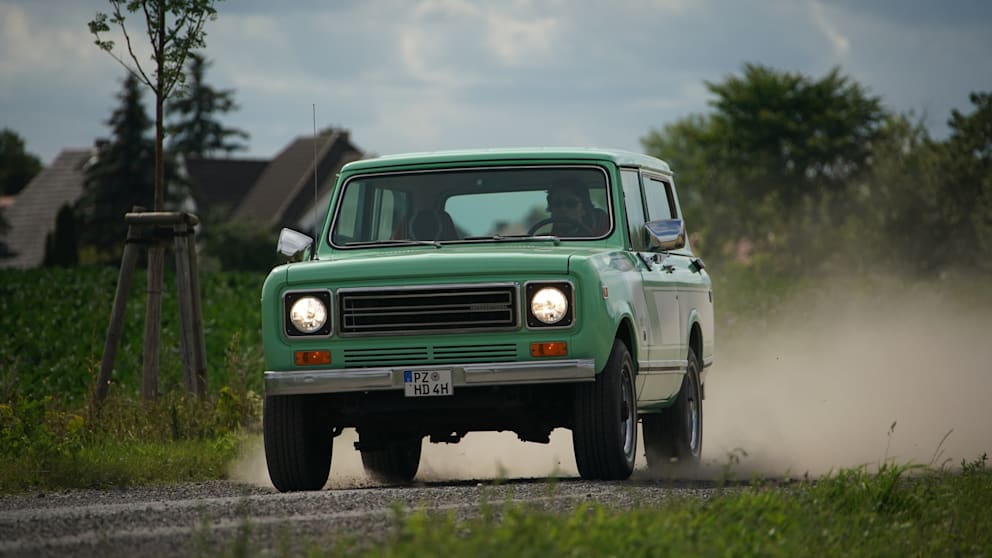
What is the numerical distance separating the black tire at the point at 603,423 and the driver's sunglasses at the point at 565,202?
1220 millimetres

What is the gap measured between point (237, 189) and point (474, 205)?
7840 centimetres

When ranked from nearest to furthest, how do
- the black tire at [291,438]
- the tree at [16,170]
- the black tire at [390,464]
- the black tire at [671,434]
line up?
the black tire at [291,438] → the black tire at [390,464] → the black tire at [671,434] → the tree at [16,170]

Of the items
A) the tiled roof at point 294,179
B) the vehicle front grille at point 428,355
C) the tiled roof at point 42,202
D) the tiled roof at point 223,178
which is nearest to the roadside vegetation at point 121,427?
the vehicle front grille at point 428,355

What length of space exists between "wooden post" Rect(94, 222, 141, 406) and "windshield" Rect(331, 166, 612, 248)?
375 centimetres

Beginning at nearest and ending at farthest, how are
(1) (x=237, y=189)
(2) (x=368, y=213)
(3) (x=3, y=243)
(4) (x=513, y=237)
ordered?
(4) (x=513, y=237) < (2) (x=368, y=213) < (3) (x=3, y=243) < (1) (x=237, y=189)

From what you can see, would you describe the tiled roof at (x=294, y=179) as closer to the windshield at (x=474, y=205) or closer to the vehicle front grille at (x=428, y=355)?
the windshield at (x=474, y=205)

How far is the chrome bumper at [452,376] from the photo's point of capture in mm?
9375

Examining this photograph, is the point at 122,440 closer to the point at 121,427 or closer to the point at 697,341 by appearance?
the point at 121,427

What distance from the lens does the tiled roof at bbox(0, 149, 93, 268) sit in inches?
3664

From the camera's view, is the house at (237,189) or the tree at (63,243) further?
the house at (237,189)

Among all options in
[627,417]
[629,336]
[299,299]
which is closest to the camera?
[299,299]

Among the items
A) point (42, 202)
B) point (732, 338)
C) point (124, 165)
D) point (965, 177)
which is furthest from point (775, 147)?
point (732, 338)

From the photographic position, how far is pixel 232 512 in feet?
26.7

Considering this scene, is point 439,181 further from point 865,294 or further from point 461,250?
point 865,294
